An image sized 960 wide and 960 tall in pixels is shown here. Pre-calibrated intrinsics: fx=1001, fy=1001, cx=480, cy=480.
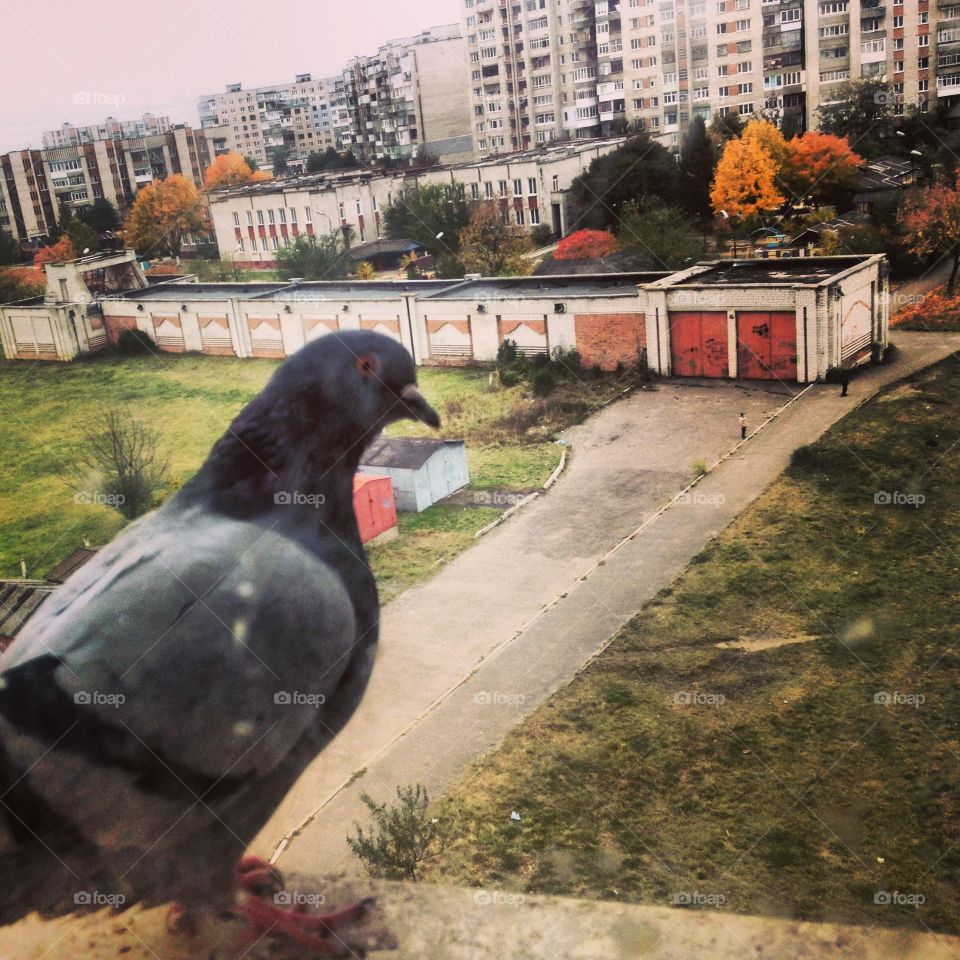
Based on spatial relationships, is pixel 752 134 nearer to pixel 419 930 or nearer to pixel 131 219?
pixel 131 219

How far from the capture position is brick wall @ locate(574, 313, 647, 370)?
51.7ft

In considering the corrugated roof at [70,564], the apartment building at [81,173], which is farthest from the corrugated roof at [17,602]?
the apartment building at [81,173]

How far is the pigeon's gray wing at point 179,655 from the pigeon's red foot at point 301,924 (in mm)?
1536

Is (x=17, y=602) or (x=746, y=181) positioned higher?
(x=746, y=181)

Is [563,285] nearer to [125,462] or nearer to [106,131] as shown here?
[106,131]

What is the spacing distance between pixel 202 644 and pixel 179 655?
0.08 meters

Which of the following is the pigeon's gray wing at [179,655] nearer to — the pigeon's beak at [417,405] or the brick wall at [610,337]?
the pigeon's beak at [417,405]

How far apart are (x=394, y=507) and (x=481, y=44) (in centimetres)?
3311

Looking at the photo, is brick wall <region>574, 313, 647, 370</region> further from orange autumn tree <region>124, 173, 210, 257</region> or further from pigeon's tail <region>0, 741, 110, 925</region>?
pigeon's tail <region>0, 741, 110, 925</region>

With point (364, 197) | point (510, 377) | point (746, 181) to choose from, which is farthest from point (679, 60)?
point (510, 377)

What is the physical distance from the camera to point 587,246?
25938 mm

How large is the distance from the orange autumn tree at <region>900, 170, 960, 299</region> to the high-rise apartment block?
9.27m

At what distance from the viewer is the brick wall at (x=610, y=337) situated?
15750 millimetres

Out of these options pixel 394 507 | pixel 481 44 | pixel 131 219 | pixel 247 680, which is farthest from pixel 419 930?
pixel 481 44
